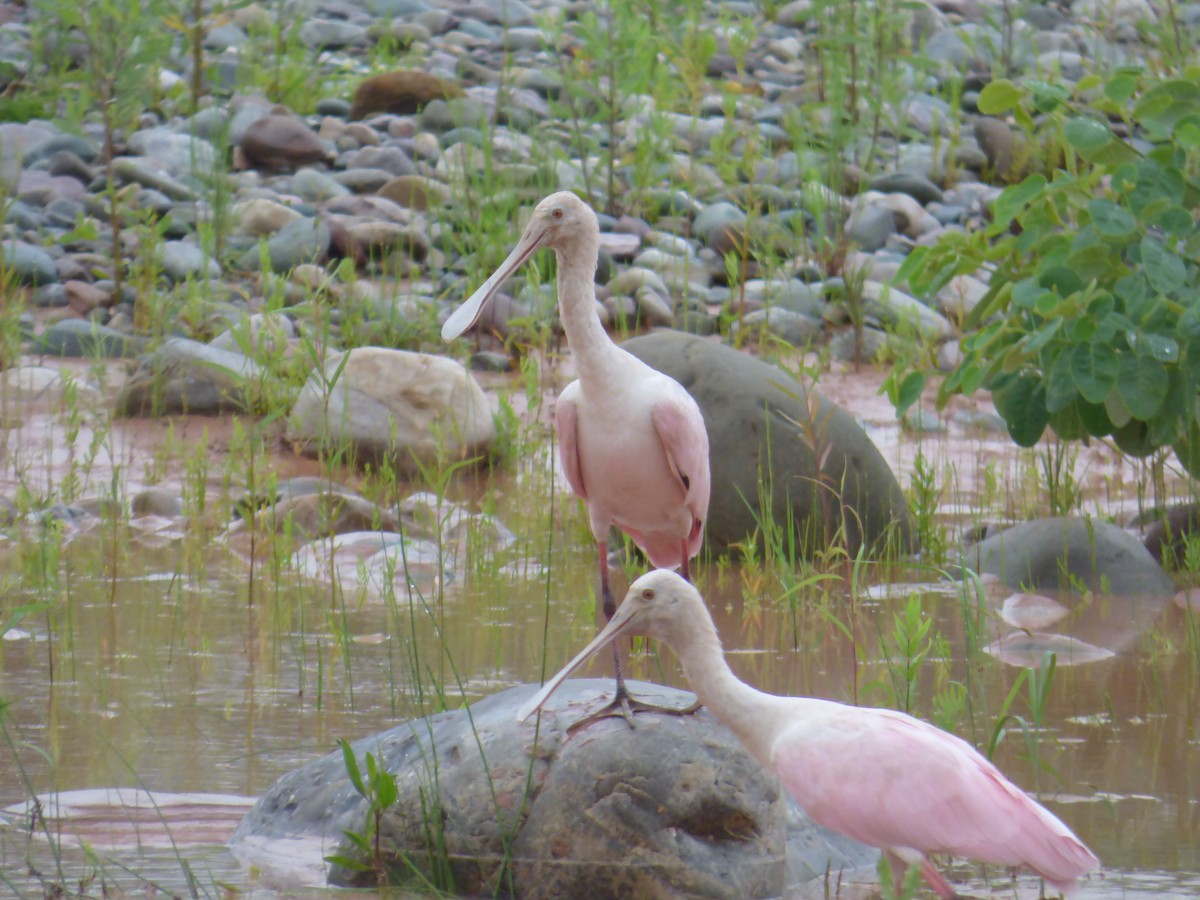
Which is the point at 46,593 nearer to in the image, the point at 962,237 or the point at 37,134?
the point at 962,237

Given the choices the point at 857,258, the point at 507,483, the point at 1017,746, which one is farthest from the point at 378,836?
the point at 857,258

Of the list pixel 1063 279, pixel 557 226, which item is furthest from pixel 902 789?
pixel 1063 279

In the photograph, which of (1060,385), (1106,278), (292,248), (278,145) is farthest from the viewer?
(278,145)

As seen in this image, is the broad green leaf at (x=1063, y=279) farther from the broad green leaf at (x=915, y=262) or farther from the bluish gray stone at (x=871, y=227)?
the bluish gray stone at (x=871, y=227)

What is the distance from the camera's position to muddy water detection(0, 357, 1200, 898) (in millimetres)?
4562

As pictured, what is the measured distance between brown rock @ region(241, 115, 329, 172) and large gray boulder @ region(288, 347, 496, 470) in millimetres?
4554

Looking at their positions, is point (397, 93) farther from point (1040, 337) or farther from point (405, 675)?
point (405, 675)

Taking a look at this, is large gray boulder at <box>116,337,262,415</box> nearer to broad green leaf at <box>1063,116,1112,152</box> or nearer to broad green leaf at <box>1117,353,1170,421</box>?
broad green leaf at <box>1063,116,1112,152</box>

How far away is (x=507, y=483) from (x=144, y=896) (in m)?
4.91

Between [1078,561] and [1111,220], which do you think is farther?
[1078,561]

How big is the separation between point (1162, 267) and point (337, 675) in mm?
3343

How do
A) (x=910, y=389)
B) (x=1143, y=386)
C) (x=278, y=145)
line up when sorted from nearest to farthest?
(x=1143, y=386)
(x=910, y=389)
(x=278, y=145)

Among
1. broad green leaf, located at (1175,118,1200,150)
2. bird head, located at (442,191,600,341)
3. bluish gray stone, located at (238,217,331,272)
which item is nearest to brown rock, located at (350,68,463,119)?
bluish gray stone, located at (238,217,331,272)

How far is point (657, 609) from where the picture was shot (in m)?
4.28
